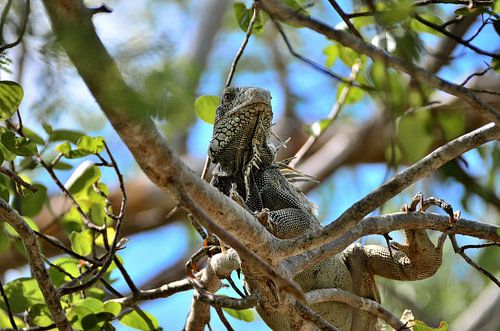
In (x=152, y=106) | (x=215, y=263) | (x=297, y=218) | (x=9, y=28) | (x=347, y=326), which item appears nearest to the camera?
(x=152, y=106)

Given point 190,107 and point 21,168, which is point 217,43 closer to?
point 21,168

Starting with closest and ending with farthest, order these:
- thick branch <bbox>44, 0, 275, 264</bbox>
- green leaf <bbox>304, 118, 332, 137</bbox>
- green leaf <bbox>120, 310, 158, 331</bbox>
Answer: thick branch <bbox>44, 0, 275, 264</bbox>, green leaf <bbox>120, 310, 158, 331</bbox>, green leaf <bbox>304, 118, 332, 137</bbox>

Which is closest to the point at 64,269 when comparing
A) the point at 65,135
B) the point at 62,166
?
the point at 62,166

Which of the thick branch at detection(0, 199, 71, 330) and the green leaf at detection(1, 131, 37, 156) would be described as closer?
the thick branch at detection(0, 199, 71, 330)

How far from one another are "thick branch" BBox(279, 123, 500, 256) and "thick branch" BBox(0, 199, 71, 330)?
146cm

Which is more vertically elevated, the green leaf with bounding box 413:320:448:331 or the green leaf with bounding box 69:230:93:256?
the green leaf with bounding box 69:230:93:256

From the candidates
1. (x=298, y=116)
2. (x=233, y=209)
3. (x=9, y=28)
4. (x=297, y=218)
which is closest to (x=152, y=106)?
(x=9, y=28)

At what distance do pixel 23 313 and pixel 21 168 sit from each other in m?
1.12

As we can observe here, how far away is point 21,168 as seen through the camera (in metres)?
5.89

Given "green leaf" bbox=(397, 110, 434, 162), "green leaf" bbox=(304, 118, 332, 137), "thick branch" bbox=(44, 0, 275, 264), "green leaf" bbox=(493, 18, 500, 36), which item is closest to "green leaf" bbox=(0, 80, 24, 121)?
"thick branch" bbox=(44, 0, 275, 264)

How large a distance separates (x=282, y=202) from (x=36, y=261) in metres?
1.86

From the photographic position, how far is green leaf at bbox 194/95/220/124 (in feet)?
17.7

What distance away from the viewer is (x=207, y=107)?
5.49 m

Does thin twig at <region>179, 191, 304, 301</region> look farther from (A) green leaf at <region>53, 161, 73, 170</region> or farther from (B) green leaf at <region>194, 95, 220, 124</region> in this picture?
(A) green leaf at <region>53, 161, 73, 170</region>
